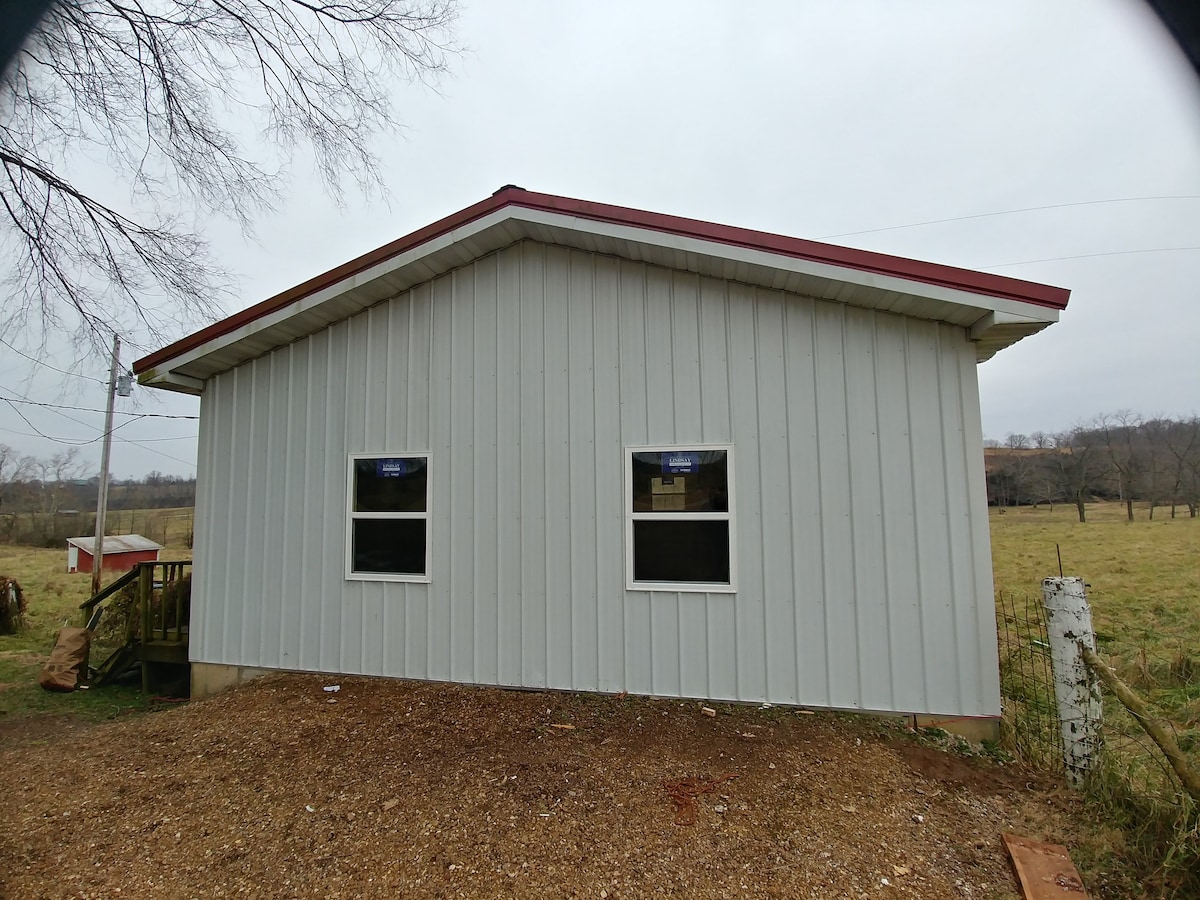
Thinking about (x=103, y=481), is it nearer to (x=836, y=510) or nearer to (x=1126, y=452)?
(x=836, y=510)

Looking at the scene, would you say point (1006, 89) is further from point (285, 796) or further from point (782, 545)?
point (285, 796)

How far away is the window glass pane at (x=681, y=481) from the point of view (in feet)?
14.3

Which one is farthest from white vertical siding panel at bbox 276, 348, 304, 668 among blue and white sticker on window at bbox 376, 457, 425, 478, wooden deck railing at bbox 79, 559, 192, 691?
wooden deck railing at bbox 79, 559, 192, 691

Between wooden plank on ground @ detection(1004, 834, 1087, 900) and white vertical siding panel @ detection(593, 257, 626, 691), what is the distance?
2557 millimetres

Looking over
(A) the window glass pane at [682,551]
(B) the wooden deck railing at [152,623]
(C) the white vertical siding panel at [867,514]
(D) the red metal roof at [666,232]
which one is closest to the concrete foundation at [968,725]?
(C) the white vertical siding panel at [867,514]

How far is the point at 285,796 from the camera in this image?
127 inches

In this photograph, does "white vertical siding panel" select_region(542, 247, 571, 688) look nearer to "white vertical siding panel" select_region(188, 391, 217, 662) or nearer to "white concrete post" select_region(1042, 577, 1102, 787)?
"white concrete post" select_region(1042, 577, 1102, 787)

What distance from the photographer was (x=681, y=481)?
4.44 m

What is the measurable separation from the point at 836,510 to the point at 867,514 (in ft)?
0.70

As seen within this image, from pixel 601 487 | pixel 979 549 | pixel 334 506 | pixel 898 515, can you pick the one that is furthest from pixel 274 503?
→ pixel 979 549

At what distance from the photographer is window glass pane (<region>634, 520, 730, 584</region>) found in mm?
4332

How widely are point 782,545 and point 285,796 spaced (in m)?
3.62

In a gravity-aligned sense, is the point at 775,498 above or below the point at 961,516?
above

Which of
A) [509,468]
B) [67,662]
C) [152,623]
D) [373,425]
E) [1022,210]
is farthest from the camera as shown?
[1022,210]
